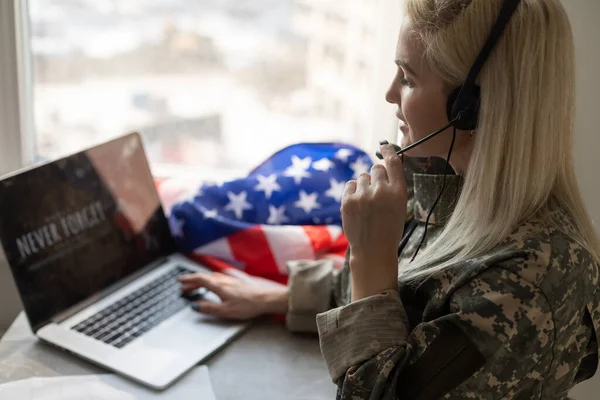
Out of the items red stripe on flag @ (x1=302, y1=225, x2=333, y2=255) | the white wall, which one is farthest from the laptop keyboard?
the white wall

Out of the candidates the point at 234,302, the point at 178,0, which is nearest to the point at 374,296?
the point at 234,302

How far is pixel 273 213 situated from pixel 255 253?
0.11m

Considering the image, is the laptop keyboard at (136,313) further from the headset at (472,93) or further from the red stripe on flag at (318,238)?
the headset at (472,93)

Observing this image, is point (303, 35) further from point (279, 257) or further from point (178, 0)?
point (279, 257)

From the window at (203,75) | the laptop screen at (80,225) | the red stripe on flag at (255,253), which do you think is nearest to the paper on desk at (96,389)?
the laptop screen at (80,225)

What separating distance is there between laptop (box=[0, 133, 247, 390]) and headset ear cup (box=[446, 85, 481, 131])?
0.52 m

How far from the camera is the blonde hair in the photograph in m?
0.89

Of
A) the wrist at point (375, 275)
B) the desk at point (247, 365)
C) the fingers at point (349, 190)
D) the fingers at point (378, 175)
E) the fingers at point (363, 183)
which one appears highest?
the fingers at point (378, 175)

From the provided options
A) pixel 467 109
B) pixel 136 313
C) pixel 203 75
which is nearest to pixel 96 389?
pixel 136 313

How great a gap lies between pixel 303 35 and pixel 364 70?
0.53ft

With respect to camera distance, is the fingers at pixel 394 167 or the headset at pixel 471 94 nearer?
the headset at pixel 471 94

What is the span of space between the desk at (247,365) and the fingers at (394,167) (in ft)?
1.10

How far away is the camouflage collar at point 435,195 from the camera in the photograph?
1.03 metres

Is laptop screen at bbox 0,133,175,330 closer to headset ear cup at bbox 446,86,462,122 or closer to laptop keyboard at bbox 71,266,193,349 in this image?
laptop keyboard at bbox 71,266,193,349
